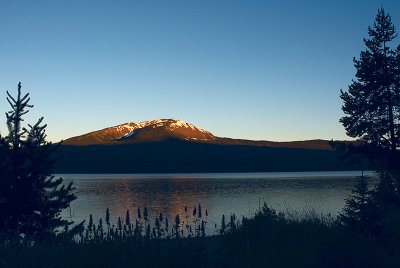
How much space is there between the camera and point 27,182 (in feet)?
55.8

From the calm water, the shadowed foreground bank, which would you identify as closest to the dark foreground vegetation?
the shadowed foreground bank

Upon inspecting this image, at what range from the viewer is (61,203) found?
17.1m

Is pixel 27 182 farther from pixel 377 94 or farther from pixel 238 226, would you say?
pixel 377 94

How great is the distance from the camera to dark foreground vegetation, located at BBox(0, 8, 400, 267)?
8711 mm

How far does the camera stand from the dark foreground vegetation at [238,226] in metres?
8.71

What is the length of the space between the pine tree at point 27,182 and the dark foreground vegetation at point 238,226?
0.04 m

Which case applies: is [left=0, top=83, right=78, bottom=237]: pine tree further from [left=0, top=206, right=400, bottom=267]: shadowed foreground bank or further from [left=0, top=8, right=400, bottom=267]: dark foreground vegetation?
[left=0, top=206, right=400, bottom=267]: shadowed foreground bank

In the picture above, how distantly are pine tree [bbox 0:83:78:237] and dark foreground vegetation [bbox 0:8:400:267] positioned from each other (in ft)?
0.12

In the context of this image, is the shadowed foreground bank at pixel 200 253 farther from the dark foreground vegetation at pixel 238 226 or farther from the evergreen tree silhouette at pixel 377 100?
the evergreen tree silhouette at pixel 377 100

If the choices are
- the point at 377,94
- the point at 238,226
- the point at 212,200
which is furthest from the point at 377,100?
A: the point at 212,200

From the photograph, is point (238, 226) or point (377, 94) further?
point (377, 94)

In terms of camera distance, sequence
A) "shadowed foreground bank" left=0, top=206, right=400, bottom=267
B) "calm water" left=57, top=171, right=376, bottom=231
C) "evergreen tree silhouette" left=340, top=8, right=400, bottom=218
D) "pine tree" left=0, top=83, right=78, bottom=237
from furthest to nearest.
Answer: "calm water" left=57, top=171, right=376, bottom=231, "evergreen tree silhouette" left=340, top=8, right=400, bottom=218, "pine tree" left=0, top=83, right=78, bottom=237, "shadowed foreground bank" left=0, top=206, right=400, bottom=267

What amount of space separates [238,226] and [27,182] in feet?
25.9

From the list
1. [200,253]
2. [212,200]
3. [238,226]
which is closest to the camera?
[200,253]
